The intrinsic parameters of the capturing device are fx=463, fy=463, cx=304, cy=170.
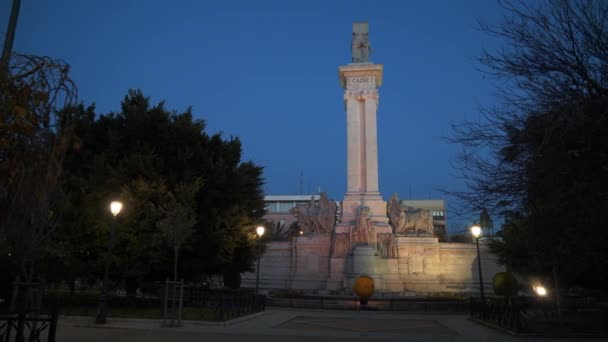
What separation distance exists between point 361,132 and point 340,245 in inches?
428

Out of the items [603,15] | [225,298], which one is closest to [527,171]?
[603,15]

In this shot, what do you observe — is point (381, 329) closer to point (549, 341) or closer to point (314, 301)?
point (549, 341)

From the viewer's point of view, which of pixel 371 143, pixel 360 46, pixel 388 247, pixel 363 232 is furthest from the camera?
pixel 360 46

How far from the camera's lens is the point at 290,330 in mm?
15000

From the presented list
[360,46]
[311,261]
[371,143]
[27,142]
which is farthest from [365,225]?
[27,142]

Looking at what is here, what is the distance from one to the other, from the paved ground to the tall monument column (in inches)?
788

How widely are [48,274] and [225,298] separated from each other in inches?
327

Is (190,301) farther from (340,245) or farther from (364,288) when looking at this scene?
(340,245)

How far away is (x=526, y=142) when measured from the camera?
10617 millimetres

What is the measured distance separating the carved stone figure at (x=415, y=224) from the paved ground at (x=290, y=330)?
1781cm

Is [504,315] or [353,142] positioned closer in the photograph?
[504,315]

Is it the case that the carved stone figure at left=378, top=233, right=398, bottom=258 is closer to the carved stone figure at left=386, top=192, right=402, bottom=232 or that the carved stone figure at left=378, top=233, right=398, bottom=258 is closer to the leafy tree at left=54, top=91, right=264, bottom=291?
the carved stone figure at left=386, top=192, right=402, bottom=232

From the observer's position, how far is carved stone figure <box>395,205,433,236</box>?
37.4 meters

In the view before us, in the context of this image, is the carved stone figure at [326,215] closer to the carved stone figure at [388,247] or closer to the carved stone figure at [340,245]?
the carved stone figure at [340,245]
